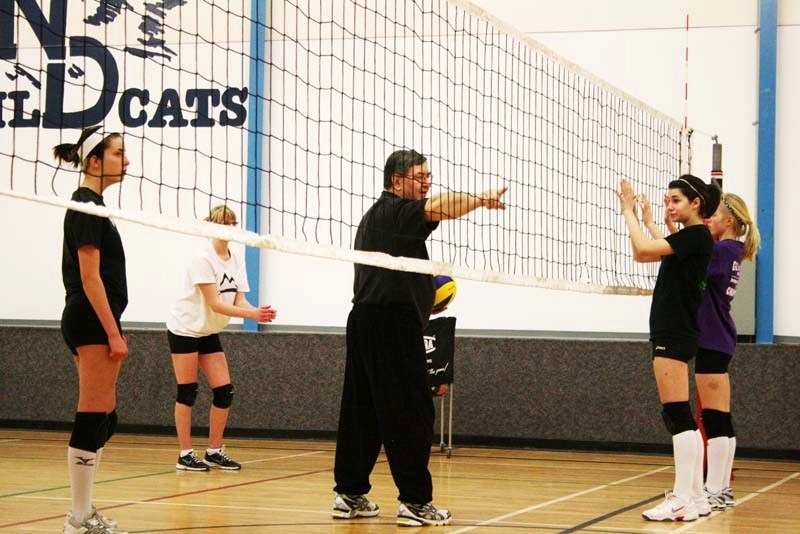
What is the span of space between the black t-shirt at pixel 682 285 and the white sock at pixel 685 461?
44cm

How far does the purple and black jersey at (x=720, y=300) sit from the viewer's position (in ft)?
18.8

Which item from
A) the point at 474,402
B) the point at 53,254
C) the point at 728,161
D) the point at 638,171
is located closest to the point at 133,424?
the point at 53,254

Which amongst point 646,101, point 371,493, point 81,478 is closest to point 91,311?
point 81,478

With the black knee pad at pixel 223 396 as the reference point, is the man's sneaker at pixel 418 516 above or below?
below

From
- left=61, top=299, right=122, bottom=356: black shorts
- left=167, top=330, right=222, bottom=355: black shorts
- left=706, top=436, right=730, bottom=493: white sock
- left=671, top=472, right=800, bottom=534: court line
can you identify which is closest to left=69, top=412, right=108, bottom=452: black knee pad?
left=61, top=299, right=122, bottom=356: black shorts

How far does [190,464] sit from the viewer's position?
282 inches

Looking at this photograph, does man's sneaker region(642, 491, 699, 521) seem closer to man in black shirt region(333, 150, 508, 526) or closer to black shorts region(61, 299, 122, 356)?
man in black shirt region(333, 150, 508, 526)

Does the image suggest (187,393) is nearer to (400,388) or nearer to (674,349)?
(400,388)

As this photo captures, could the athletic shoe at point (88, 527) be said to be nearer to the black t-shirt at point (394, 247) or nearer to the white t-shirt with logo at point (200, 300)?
the black t-shirt at point (394, 247)

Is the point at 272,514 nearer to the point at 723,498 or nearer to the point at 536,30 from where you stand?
the point at 723,498

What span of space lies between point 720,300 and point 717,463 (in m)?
0.82

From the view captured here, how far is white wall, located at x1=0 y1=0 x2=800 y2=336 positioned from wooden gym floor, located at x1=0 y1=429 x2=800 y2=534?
4.04 ft

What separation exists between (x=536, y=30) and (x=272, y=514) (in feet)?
18.3

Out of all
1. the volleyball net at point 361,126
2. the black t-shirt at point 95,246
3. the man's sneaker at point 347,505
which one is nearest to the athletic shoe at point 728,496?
the man's sneaker at point 347,505
